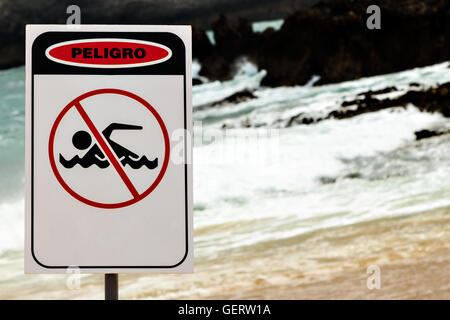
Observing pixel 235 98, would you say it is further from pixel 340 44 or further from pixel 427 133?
pixel 427 133

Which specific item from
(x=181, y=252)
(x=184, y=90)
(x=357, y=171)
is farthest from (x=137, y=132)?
(x=357, y=171)

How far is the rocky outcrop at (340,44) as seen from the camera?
3.61 meters

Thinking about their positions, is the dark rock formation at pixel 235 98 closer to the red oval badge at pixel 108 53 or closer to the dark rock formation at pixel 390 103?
the dark rock formation at pixel 390 103

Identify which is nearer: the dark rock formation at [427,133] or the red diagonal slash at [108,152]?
the red diagonal slash at [108,152]

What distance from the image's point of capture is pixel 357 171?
3.40m

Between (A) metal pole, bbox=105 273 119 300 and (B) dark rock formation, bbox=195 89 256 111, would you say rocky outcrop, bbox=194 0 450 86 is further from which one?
(A) metal pole, bbox=105 273 119 300

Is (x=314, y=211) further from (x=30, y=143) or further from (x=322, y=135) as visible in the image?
(x=30, y=143)

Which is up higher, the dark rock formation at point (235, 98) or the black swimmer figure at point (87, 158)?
the dark rock formation at point (235, 98)

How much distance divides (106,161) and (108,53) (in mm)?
179

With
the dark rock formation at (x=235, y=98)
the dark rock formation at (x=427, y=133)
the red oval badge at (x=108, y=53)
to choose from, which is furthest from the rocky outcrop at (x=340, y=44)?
the red oval badge at (x=108, y=53)

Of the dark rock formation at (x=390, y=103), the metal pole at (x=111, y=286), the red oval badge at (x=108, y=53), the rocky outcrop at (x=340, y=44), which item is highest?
the rocky outcrop at (x=340, y=44)

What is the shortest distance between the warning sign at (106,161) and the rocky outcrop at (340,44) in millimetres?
2719

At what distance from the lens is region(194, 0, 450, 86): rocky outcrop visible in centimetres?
361

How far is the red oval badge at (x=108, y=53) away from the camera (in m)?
0.91
